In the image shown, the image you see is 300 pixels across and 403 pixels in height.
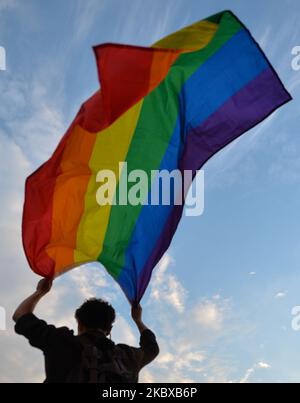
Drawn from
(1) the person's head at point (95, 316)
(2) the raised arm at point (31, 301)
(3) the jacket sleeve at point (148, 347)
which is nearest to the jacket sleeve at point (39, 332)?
(2) the raised arm at point (31, 301)

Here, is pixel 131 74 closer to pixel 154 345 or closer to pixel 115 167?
pixel 115 167

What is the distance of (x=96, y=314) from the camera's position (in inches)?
158

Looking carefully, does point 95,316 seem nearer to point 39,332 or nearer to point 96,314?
point 96,314

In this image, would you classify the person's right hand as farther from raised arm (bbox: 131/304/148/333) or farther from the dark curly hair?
the dark curly hair

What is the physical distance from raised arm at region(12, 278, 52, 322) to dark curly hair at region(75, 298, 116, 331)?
1.33 feet

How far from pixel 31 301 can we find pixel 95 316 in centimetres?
62

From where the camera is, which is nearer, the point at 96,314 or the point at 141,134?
the point at 96,314

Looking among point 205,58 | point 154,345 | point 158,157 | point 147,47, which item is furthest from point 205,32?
point 154,345

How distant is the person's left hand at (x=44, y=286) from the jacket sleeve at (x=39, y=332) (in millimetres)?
629

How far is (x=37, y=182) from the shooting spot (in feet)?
18.6

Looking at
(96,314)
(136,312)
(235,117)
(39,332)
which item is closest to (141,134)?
(235,117)

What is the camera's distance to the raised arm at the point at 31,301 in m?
3.97

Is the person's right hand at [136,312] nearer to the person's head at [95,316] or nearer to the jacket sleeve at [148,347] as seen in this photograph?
the jacket sleeve at [148,347]

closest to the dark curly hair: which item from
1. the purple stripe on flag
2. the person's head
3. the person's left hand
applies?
the person's head
